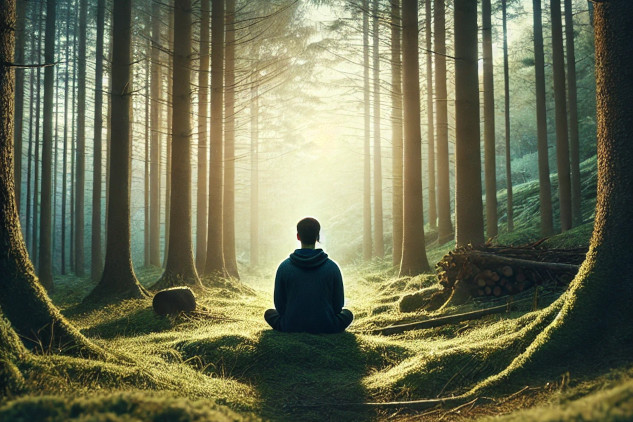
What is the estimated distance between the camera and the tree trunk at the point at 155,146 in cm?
2080

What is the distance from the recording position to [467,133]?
9.45 metres

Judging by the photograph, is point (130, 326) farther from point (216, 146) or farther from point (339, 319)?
point (216, 146)

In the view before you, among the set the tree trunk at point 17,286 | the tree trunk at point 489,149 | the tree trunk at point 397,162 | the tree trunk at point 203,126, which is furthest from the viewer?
the tree trunk at point 397,162

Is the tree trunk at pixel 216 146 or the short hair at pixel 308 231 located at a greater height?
the tree trunk at pixel 216 146

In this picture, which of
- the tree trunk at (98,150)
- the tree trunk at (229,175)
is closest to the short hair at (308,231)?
the tree trunk at (229,175)

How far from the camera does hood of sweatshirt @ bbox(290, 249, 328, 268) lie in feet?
18.2

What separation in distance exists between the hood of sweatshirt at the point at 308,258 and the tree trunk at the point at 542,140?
11253 mm

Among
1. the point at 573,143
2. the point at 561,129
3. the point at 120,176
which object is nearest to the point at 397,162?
the point at 561,129

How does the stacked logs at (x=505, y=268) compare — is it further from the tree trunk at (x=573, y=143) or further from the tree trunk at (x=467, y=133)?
the tree trunk at (x=573, y=143)

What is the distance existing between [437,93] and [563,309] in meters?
13.6

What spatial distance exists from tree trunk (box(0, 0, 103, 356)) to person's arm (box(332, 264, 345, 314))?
2.74m

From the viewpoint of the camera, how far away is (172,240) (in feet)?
37.0

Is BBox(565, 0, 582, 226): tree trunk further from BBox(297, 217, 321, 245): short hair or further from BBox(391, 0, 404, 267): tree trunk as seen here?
BBox(297, 217, 321, 245): short hair

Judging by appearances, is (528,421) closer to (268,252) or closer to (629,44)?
(629,44)
